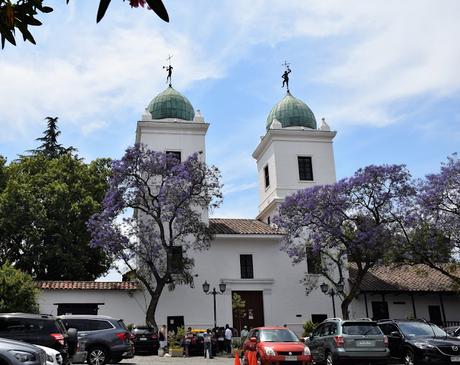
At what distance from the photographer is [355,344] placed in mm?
16719

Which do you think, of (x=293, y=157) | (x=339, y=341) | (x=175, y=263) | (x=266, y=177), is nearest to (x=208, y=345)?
(x=175, y=263)

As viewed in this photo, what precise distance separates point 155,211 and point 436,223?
16.4 metres

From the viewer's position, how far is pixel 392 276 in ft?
125

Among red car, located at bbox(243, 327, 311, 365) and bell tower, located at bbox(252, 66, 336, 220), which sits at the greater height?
bell tower, located at bbox(252, 66, 336, 220)

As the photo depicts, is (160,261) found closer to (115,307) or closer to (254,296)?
(115,307)

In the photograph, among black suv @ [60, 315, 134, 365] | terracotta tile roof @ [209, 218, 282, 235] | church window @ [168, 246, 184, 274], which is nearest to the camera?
black suv @ [60, 315, 134, 365]

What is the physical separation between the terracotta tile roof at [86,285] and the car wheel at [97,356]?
14.6 meters

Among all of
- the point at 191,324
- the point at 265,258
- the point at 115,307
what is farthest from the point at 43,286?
the point at 265,258

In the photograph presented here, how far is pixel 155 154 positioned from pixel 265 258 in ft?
33.8

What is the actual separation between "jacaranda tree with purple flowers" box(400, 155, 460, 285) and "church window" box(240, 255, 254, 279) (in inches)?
387

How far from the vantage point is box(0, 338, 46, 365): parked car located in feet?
31.3

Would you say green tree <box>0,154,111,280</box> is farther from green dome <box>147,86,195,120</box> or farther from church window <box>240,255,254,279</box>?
church window <box>240,255,254,279</box>


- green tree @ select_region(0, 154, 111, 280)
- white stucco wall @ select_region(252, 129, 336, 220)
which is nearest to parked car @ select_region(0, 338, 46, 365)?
green tree @ select_region(0, 154, 111, 280)

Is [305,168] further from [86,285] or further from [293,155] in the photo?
[86,285]
